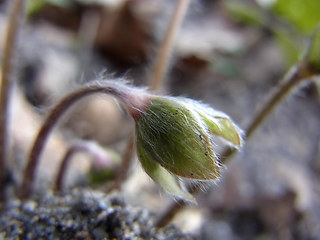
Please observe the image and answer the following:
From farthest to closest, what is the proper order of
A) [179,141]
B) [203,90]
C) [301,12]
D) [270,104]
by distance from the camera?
1. [203,90]
2. [301,12]
3. [270,104]
4. [179,141]

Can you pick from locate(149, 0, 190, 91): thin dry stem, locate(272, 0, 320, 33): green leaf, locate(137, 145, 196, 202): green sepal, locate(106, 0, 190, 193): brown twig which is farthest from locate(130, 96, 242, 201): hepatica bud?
locate(272, 0, 320, 33): green leaf

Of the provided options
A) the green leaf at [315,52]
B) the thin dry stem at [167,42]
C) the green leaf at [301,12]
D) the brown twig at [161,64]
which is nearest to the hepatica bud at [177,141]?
the green leaf at [315,52]

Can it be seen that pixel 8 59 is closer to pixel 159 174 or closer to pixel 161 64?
pixel 161 64

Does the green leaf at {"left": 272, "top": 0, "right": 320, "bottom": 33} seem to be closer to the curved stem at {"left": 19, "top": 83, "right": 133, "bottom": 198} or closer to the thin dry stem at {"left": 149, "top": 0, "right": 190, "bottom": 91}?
the thin dry stem at {"left": 149, "top": 0, "right": 190, "bottom": 91}

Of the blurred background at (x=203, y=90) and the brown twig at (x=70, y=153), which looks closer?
the brown twig at (x=70, y=153)

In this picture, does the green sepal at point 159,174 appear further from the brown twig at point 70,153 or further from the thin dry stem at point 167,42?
the thin dry stem at point 167,42

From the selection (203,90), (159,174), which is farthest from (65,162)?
(203,90)
